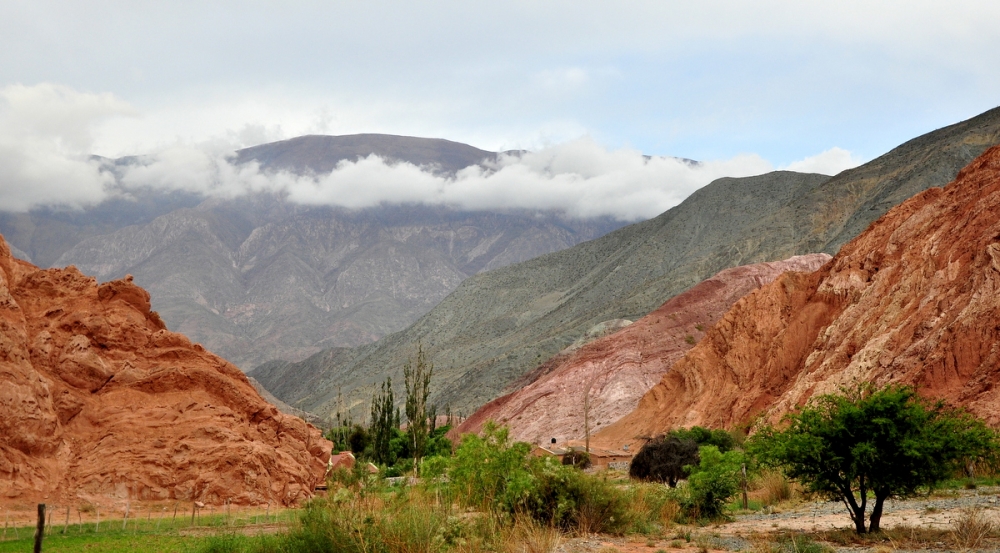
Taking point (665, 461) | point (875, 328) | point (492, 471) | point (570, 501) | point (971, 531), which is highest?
point (875, 328)

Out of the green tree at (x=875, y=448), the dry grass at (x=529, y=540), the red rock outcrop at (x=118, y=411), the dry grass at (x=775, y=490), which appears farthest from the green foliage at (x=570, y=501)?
the red rock outcrop at (x=118, y=411)

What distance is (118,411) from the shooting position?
31250mm

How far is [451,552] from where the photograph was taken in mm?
12125

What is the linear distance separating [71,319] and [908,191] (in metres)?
80.8

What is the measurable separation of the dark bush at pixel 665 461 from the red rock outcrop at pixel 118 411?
13268mm

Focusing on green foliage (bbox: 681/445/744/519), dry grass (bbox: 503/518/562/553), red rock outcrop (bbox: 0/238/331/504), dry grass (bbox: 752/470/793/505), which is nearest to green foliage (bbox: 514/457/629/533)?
dry grass (bbox: 503/518/562/553)

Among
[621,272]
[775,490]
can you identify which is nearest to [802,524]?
[775,490]

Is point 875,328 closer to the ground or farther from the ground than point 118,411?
farther from the ground

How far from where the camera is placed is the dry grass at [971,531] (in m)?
13.8

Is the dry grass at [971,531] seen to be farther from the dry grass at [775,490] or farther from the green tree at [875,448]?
the dry grass at [775,490]

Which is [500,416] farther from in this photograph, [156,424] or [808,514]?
[808,514]

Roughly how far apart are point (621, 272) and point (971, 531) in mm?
118039

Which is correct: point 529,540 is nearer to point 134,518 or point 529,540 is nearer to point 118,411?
point 134,518

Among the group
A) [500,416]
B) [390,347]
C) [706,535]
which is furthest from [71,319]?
[390,347]
